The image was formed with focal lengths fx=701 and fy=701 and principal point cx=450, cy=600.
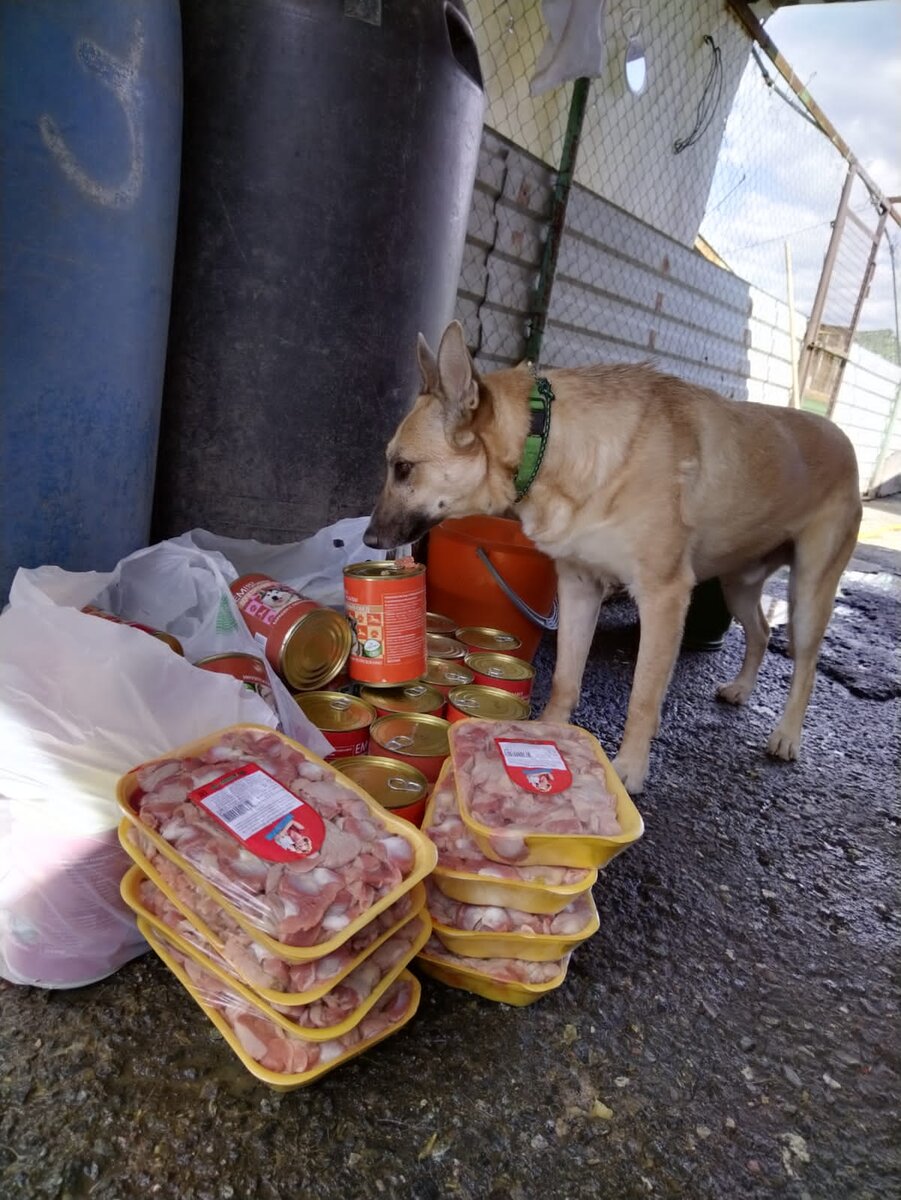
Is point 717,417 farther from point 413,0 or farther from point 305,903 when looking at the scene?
point 305,903

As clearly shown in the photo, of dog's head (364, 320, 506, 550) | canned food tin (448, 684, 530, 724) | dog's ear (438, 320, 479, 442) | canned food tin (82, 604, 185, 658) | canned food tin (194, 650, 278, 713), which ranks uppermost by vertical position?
dog's ear (438, 320, 479, 442)

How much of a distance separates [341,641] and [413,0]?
1.91m

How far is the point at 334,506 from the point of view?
241cm

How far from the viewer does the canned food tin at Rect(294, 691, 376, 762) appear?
65.1 inches

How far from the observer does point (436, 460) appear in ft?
6.84

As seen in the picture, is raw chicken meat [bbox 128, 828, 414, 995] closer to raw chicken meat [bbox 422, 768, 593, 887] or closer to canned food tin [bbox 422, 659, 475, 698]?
raw chicken meat [bbox 422, 768, 593, 887]

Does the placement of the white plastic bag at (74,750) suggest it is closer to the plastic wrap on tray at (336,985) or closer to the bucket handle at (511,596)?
the plastic wrap on tray at (336,985)

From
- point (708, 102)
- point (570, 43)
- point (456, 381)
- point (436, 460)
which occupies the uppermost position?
point (708, 102)

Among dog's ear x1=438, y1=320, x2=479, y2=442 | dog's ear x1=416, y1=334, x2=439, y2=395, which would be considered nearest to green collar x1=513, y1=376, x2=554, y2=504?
dog's ear x1=438, y1=320, x2=479, y2=442

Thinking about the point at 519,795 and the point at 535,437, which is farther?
the point at 535,437

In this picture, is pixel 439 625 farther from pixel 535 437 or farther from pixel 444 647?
pixel 535 437

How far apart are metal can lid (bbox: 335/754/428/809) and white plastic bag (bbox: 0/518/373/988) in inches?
9.0

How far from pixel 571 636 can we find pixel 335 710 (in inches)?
40.1

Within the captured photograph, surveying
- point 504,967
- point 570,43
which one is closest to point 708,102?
point 570,43
